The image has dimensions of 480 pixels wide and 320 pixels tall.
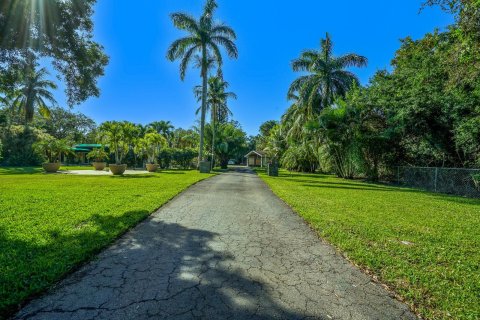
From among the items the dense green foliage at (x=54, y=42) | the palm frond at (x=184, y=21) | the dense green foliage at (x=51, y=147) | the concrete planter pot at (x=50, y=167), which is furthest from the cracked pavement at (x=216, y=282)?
the palm frond at (x=184, y=21)

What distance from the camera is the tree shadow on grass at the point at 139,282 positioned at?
8.07 feet

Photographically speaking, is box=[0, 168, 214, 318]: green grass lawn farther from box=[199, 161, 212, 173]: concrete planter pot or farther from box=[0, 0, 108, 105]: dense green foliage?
box=[199, 161, 212, 173]: concrete planter pot

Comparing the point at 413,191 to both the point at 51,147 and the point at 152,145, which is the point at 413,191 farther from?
the point at 51,147

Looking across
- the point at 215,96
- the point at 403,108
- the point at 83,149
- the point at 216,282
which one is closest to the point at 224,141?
the point at 215,96

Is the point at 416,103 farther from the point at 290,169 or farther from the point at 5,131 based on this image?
the point at 5,131

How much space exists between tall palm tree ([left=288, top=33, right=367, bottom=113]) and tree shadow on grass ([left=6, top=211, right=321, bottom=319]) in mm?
22351

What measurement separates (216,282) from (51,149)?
24.6 m

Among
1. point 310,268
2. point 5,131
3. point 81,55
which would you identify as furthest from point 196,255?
point 5,131

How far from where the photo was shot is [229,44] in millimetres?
23266

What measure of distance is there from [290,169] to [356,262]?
30.5m

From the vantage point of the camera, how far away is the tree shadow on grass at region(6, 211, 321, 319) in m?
2.46

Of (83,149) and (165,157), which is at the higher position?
(83,149)

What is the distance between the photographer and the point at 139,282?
118 inches

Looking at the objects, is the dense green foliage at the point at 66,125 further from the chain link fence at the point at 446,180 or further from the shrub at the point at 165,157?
the chain link fence at the point at 446,180
